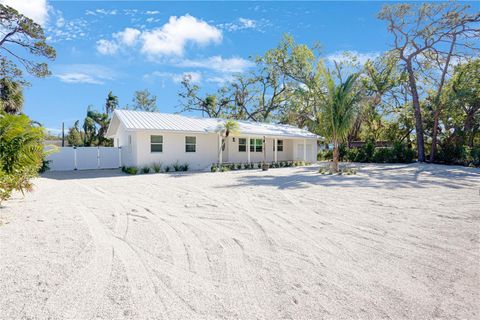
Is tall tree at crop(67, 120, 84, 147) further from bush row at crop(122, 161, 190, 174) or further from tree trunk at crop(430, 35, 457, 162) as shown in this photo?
tree trunk at crop(430, 35, 457, 162)

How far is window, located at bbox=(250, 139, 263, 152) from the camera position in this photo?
21.5 metres

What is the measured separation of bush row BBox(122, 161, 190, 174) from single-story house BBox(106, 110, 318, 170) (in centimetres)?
25

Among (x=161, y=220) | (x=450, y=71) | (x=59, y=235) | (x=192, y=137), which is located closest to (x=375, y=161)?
(x=450, y=71)

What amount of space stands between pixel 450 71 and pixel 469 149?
8155mm

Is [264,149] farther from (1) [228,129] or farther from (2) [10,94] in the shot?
(2) [10,94]

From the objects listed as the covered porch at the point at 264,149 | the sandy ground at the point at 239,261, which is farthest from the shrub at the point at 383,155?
the sandy ground at the point at 239,261

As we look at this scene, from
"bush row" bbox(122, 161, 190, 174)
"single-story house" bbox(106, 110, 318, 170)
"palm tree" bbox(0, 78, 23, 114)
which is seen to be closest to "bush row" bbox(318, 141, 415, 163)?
"single-story house" bbox(106, 110, 318, 170)

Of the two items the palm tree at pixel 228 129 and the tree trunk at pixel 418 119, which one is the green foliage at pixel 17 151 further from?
the tree trunk at pixel 418 119

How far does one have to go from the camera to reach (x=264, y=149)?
693 inches

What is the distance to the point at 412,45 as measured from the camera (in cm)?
2359

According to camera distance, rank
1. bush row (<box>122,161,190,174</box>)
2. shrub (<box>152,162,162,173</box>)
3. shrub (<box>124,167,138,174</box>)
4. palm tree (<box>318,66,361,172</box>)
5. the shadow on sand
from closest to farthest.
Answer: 1. the shadow on sand
2. palm tree (<box>318,66,361,172</box>)
3. shrub (<box>124,167,138,174</box>)
4. bush row (<box>122,161,190,174</box>)
5. shrub (<box>152,162,162,173</box>)

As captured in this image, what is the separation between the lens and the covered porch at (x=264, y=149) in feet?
65.5

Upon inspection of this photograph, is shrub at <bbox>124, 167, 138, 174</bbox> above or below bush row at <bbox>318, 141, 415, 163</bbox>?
below

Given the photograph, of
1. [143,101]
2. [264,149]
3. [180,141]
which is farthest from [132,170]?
[143,101]
